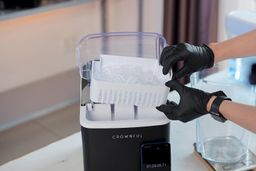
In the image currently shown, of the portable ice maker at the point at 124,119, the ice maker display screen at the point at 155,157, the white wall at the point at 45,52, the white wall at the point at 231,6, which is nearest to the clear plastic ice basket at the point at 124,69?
the portable ice maker at the point at 124,119

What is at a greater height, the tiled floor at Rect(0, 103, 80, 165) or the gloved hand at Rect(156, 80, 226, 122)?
the gloved hand at Rect(156, 80, 226, 122)

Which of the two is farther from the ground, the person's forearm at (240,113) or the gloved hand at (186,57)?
the gloved hand at (186,57)

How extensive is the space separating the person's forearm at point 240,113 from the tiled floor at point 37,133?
166 cm

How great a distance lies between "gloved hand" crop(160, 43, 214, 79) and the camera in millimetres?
1139

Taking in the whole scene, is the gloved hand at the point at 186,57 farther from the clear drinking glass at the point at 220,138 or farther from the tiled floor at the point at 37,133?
the tiled floor at the point at 37,133

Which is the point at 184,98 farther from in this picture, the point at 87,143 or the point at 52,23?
the point at 52,23

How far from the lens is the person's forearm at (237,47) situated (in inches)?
49.3

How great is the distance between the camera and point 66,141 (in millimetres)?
1394

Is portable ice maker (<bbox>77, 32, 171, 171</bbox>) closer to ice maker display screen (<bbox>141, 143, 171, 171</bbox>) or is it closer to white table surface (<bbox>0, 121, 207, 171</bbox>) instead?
ice maker display screen (<bbox>141, 143, 171, 171</bbox>)

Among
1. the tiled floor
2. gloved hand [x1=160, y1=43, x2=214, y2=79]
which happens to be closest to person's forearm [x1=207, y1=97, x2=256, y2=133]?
gloved hand [x1=160, y1=43, x2=214, y2=79]

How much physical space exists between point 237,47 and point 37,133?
67.8 inches

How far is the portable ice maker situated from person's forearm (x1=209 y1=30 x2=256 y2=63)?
0.69 feet

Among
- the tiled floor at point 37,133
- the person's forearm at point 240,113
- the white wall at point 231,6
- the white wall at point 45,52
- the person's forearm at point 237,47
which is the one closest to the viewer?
the person's forearm at point 240,113

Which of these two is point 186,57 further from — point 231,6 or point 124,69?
point 231,6
